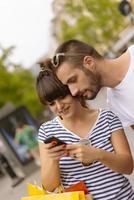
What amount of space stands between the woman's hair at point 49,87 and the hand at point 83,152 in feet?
1.06

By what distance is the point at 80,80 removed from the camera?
341 centimetres

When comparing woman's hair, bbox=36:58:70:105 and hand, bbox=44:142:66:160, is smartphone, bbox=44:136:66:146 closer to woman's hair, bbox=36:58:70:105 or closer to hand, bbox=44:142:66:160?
hand, bbox=44:142:66:160

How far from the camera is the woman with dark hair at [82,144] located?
325cm

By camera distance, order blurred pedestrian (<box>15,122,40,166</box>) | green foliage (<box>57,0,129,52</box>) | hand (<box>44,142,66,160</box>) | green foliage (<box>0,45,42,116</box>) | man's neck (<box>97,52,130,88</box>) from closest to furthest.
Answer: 1. hand (<box>44,142,66,160</box>)
2. man's neck (<box>97,52,130,88</box>)
3. blurred pedestrian (<box>15,122,40,166</box>)
4. green foliage (<box>0,45,42,116</box>)
5. green foliage (<box>57,0,129,52</box>)

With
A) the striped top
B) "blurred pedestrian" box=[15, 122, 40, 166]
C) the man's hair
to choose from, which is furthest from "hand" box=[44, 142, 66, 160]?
"blurred pedestrian" box=[15, 122, 40, 166]

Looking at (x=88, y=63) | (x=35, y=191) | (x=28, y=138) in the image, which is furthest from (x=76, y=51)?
(x=28, y=138)

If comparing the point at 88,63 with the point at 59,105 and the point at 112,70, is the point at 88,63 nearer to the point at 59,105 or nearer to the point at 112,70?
the point at 112,70

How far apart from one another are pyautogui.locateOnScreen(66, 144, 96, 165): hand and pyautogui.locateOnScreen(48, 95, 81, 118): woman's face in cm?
23

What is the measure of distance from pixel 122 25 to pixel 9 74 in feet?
53.3

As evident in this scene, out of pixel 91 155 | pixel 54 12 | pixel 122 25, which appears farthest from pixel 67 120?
pixel 54 12

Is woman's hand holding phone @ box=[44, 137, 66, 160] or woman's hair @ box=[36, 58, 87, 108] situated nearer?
woman's hand holding phone @ box=[44, 137, 66, 160]

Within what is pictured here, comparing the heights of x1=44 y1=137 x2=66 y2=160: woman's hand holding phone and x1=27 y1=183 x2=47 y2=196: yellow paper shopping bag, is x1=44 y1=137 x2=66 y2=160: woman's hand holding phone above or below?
above

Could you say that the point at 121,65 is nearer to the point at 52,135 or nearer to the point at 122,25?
the point at 52,135

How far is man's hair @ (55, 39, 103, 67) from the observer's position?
11.2ft
